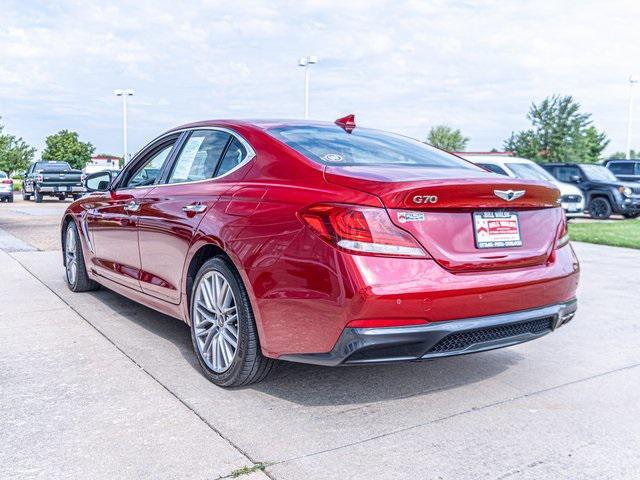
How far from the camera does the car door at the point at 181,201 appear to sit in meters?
3.98

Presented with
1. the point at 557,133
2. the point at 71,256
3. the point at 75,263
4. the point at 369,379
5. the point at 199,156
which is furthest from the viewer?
the point at 557,133

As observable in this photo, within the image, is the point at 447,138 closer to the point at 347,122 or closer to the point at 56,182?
the point at 56,182

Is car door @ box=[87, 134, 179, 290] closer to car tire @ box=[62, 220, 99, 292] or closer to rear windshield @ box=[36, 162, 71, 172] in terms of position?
car tire @ box=[62, 220, 99, 292]

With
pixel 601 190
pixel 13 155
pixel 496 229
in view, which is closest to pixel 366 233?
pixel 496 229

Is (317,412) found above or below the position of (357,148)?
below

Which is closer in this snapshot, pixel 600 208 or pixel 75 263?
pixel 75 263

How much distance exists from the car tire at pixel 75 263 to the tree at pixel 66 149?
62.9m

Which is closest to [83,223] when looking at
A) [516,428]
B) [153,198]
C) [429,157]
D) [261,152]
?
[153,198]

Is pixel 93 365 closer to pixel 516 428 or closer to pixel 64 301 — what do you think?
pixel 64 301

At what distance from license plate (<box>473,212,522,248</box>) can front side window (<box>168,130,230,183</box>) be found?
171cm

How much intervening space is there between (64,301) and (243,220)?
3.27m

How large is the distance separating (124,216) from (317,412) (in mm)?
2444

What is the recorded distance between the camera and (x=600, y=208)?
1883 centimetres

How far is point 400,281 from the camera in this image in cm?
301
